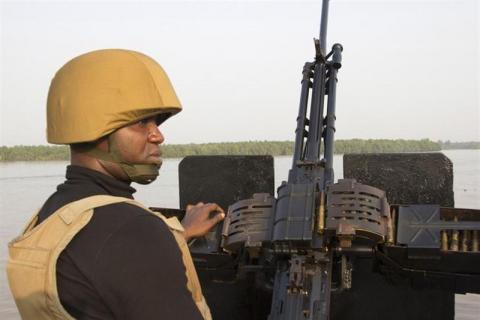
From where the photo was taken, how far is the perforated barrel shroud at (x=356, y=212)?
3.26 m

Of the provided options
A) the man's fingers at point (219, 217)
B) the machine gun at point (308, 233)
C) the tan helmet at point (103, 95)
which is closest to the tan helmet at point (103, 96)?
the tan helmet at point (103, 95)

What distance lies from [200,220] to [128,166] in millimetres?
1086

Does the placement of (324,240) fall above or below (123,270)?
below

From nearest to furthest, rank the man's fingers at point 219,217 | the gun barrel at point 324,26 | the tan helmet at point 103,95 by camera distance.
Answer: the tan helmet at point 103,95
the man's fingers at point 219,217
the gun barrel at point 324,26

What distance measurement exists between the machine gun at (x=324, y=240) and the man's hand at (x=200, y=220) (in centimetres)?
75

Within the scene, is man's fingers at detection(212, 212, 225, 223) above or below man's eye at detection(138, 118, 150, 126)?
below

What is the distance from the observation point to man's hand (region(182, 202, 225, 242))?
8.21 ft

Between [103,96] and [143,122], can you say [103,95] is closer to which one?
[103,96]

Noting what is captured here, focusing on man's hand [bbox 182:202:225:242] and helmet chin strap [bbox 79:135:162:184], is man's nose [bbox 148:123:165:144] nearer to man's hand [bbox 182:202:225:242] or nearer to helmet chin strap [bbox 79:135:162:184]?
helmet chin strap [bbox 79:135:162:184]

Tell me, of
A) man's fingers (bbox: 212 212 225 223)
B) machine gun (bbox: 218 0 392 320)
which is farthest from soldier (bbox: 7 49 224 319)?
machine gun (bbox: 218 0 392 320)

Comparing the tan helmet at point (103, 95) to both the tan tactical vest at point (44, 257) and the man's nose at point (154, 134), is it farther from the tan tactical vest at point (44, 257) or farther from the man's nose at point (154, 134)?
the tan tactical vest at point (44, 257)

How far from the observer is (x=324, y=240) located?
3.31 meters

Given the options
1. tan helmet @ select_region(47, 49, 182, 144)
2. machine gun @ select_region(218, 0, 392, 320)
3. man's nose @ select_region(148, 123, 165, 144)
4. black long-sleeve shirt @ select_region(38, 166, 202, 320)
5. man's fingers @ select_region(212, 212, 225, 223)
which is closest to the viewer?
black long-sleeve shirt @ select_region(38, 166, 202, 320)

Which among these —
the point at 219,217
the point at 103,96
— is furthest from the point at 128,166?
the point at 219,217
